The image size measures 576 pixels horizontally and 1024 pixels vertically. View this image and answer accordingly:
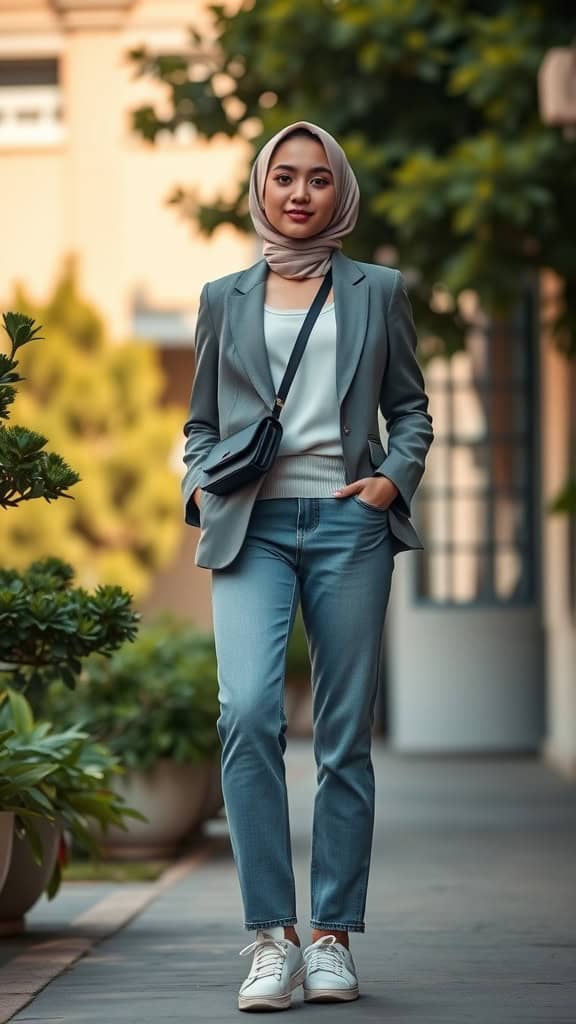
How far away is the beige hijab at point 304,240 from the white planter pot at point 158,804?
387 cm

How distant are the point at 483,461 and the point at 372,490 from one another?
35.6 ft

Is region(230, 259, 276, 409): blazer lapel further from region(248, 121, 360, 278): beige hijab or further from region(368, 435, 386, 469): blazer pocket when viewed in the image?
region(368, 435, 386, 469): blazer pocket

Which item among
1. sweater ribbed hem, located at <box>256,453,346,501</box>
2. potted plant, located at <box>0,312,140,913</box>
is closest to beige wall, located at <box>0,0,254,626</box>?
potted plant, located at <box>0,312,140,913</box>

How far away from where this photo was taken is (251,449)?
4637 mm

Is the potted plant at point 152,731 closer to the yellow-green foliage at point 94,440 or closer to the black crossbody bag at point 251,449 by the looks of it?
the black crossbody bag at point 251,449

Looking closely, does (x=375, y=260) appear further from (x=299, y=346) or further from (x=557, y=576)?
(x=299, y=346)

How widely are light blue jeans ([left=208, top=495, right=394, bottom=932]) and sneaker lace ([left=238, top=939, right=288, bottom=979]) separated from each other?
77mm

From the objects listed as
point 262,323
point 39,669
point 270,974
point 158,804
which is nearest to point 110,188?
point 158,804

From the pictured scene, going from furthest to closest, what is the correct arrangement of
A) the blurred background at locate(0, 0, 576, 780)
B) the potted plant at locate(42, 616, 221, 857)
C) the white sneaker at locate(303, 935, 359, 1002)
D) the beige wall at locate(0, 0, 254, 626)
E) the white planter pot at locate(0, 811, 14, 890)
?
the beige wall at locate(0, 0, 254, 626), the blurred background at locate(0, 0, 576, 780), the potted plant at locate(42, 616, 221, 857), the white planter pot at locate(0, 811, 14, 890), the white sneaker at locate(303, 935, 359, 1002)

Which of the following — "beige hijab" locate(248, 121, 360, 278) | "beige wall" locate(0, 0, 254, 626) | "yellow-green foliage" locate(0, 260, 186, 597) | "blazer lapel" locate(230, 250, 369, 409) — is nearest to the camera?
"blazer lapel" locate(230, 250, 369, 409)

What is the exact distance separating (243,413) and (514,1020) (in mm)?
1508

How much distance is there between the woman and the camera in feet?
15.1

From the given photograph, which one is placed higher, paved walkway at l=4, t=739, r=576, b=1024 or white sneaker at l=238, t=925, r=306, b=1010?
white sneaker at l=238, t=925, r=306, b=1010

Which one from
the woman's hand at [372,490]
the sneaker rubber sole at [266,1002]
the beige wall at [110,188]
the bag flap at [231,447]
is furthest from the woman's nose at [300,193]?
the beige wall at [110,188]
